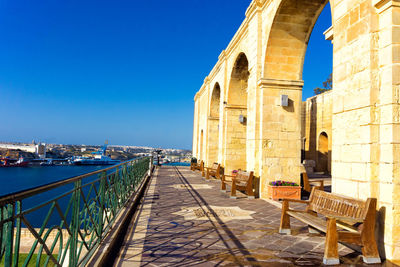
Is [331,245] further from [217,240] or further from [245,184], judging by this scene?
[245,184]

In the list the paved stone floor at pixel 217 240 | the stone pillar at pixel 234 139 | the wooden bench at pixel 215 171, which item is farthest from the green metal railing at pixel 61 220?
the stone pillar at pixel 234 139

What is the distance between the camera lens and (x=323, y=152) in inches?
681

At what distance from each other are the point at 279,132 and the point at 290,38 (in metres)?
2.37

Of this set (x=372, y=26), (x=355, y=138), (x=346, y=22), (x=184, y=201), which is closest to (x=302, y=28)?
(x=346, y=22)

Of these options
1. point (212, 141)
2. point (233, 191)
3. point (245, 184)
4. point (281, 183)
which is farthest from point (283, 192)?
point (212, 141)

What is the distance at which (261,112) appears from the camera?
677 cm

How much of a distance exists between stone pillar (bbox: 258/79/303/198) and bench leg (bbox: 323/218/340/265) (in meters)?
3.88

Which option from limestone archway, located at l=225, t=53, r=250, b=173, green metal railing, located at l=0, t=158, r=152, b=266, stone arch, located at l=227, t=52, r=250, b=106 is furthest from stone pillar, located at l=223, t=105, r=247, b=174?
green metal railing, located at l=0, t=158, r=152, b=266

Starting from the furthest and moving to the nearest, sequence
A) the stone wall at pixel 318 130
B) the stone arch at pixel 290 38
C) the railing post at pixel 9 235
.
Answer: the stone wall at pixel 318 130 < the stone arch at pixel 290 38 < the railing post at pixel 9 235

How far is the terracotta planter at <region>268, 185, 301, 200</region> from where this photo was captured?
639 cm

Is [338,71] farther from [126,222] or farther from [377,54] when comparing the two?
[126,222]

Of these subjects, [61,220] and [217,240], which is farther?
[217,240]

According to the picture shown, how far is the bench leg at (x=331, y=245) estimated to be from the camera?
276 centimetres

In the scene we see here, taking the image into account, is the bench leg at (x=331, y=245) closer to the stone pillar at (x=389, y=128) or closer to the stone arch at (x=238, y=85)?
the stone pillar at (x=389, y=128)
